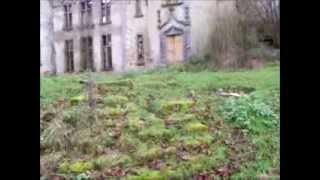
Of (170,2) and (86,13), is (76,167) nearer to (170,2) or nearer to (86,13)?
(86,13)

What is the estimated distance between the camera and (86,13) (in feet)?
6.81

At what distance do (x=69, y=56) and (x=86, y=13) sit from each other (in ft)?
0.89

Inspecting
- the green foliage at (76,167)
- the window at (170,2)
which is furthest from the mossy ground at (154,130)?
the window at (170,2)

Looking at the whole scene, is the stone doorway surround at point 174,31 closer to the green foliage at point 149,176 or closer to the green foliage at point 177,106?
the green foliage at point 177,106

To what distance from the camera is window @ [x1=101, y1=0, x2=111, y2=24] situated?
194 centimetres

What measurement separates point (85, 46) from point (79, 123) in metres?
0.39

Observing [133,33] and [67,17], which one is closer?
[67,17]

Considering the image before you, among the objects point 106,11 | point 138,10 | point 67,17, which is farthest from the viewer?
point 138,10

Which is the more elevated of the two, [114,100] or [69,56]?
[69,56]

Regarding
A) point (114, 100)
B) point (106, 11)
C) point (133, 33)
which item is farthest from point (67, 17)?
point (114, 100)

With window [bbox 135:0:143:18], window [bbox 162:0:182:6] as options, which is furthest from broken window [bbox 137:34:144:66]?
window [bbox 162:0:182:6]

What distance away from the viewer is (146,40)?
2303 mm
